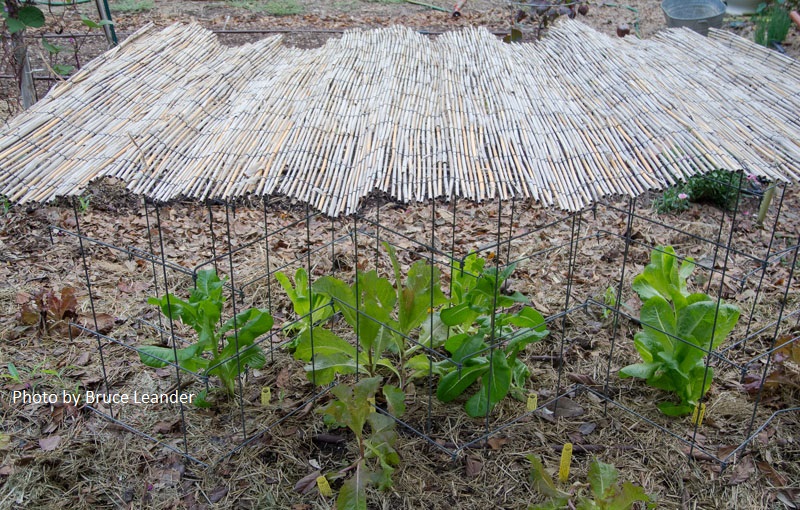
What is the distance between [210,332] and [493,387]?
0.81m

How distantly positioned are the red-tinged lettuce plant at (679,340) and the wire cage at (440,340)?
0.10 feet

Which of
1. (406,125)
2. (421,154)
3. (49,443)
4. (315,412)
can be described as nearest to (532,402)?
(315,412)

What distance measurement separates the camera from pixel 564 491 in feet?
6.15

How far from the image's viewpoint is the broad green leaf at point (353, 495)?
1.76 meters

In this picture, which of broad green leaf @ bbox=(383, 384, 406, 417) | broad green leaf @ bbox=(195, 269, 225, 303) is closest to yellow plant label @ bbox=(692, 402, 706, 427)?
broad green leaf @ bbox=(383, 384, 406, 417)

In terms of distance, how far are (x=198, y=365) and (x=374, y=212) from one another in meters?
1.51

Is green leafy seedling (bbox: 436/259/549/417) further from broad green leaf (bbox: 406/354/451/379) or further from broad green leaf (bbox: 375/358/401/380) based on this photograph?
broad green leaf (bbox: 375/358/401/380)

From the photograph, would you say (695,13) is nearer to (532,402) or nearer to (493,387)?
(532,402)

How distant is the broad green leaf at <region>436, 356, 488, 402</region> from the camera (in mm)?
2070

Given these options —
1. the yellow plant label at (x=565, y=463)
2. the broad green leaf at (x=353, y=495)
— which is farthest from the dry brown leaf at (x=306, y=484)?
the yellow plant label at (x=565, y=463)

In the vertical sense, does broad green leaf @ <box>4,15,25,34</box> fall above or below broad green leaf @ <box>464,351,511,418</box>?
above

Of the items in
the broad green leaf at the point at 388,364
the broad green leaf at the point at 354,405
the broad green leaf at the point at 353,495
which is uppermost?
the broad green leaf at the point at 354,405

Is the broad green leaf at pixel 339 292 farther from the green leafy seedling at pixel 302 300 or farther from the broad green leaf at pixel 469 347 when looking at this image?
the broad green leaf at pixel 469 347

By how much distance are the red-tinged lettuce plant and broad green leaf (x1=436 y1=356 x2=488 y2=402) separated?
0.48 meters
